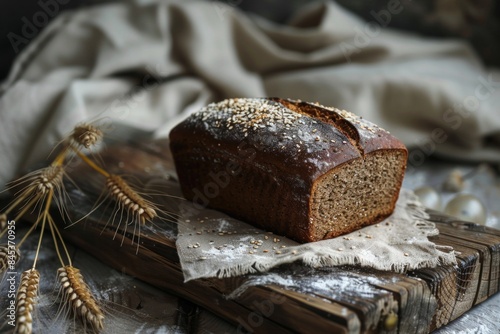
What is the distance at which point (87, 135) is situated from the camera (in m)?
2.07

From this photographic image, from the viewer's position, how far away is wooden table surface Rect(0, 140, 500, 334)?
1698 millimetres

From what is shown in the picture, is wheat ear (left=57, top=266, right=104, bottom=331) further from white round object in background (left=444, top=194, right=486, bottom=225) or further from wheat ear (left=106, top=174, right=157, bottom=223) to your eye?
white round object in background (left=444, top=194, right=486, bottom=225)

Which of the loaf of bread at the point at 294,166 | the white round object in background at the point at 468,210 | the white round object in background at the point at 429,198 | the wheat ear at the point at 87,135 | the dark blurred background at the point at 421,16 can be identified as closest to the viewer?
the loaf of bread at the point at 294,166

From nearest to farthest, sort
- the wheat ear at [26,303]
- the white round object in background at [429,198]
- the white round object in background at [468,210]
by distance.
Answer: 1. the wheat ear at [26,303]
2. the white round object in background at [468,210]
3. the white round object in background at [429,198]

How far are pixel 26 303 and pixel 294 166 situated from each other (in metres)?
0.91

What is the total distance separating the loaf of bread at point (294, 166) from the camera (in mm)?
1861

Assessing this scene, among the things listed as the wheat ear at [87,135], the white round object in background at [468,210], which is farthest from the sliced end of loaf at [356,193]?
the wheat ear at [87,135]

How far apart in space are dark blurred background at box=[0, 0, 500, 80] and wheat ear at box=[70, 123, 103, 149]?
1.76 m

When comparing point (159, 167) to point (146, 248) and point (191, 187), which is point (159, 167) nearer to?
point (191, 187)

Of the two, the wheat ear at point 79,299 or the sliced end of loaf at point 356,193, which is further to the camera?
the sliced end of loaf at point 356,193

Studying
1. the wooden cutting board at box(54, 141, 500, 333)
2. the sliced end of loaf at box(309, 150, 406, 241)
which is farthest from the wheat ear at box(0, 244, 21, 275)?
the sliced end of loaf at box(309, 150, 406, 241)

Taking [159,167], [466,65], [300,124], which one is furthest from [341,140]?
[466,65]

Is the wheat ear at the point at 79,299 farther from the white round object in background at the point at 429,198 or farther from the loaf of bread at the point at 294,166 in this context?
the white round object in background at the point at 429,198

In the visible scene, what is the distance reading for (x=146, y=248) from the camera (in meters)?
1.92
